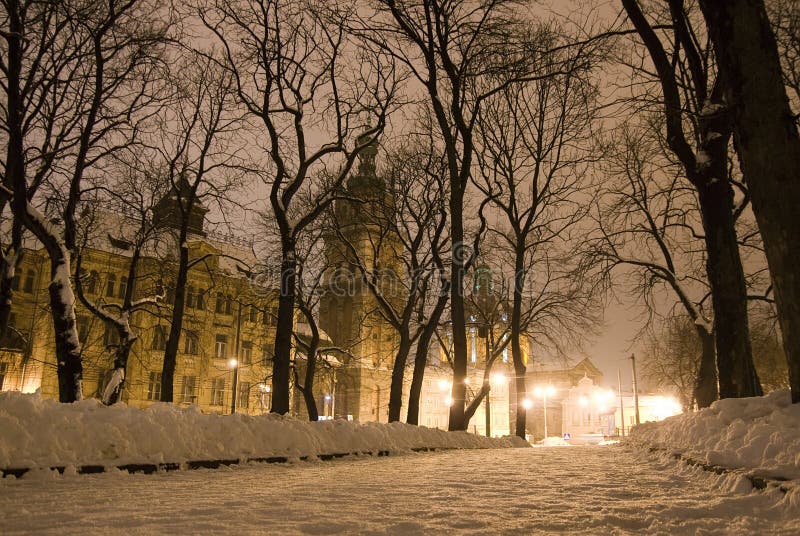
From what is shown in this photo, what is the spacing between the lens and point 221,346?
49.7m

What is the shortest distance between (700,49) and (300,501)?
12618mm

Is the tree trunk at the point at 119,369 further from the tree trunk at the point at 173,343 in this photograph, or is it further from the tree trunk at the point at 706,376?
the tree trunk at the point at 706,376

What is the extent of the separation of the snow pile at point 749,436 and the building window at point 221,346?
44.8 m

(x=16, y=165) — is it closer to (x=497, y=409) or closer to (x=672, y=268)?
(x=672, y=268)

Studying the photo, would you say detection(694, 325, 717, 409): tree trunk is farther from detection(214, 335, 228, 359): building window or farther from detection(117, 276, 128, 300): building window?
detection(117, 276, 128, 300): building window

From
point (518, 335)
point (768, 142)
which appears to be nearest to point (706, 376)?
point (518, 335)

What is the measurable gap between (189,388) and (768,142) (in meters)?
45.8

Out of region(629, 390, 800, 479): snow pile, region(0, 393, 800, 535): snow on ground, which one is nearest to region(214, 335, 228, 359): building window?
region(0, 393, 800, 535): snow on ground

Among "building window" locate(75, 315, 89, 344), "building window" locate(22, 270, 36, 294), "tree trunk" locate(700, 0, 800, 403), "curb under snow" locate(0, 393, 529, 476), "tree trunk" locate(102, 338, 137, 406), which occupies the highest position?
"building window" locate(22, 270, 36, 294)

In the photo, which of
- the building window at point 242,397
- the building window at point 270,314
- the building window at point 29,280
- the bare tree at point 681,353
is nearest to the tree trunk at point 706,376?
the bare tree at point 681,353

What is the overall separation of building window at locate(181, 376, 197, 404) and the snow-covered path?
41.7 m

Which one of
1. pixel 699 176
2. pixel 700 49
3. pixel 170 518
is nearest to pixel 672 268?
pixel 700 49

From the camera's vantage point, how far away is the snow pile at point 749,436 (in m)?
4.87

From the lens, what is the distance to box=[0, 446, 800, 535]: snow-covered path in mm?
3824
